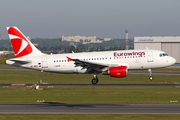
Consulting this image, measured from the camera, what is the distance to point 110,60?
4303cm

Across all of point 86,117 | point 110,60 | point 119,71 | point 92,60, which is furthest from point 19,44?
point 86,117

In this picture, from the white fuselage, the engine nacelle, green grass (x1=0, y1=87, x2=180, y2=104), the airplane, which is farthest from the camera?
the white fuselage

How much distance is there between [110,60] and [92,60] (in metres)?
2.86

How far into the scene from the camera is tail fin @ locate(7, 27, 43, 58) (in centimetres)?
4517

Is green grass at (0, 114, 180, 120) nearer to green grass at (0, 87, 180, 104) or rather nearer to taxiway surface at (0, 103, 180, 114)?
taxiway surface at (0, 103, 180, 114)

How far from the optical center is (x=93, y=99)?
33.1 metres

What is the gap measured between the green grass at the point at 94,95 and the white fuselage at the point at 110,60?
361 cm

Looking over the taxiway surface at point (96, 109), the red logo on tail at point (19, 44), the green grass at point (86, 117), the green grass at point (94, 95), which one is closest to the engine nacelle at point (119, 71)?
the green grass at point (94, 95)

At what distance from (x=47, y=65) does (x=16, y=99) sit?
1189cm

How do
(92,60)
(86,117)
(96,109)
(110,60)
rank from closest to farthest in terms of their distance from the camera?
1. (86,117)
2. (96,109)
3. (110,60)
4. (92,60)

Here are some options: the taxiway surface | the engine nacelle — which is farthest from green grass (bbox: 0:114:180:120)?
the engine nacelle

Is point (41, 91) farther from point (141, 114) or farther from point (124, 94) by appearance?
point (141, 114)

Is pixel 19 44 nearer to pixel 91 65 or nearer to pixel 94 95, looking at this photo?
pixel 91 65

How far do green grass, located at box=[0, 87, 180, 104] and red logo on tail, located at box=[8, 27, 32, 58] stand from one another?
6410mm
